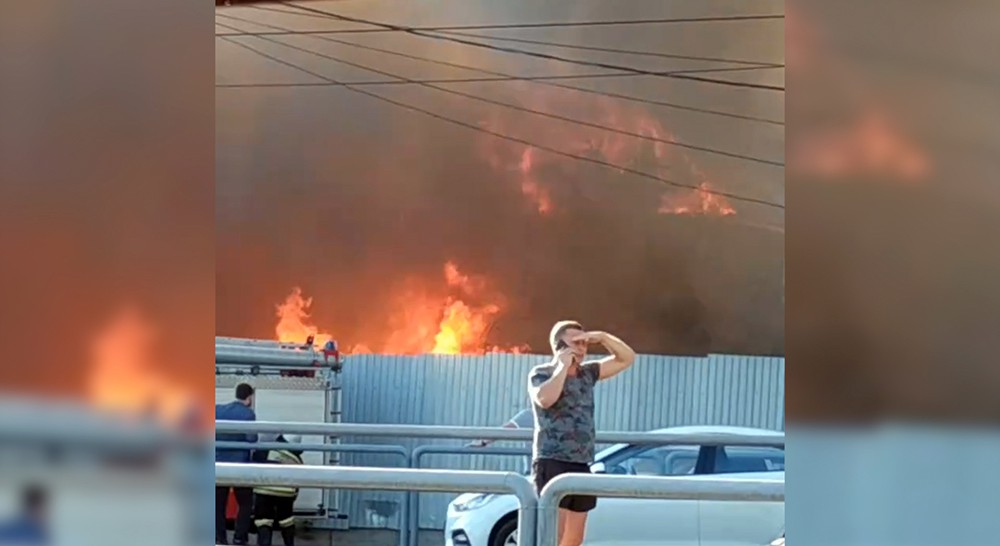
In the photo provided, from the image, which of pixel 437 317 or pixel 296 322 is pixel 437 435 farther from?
pixel 296 322

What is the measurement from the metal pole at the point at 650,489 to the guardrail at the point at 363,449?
1631mm

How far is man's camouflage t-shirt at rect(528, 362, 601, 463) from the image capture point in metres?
2.93

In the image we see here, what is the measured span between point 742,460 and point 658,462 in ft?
1.12

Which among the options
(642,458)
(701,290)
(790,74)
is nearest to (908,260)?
(790,74)

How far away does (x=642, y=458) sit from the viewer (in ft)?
11.9

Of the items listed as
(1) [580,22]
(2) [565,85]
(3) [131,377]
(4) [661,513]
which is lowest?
(4) [661,513]

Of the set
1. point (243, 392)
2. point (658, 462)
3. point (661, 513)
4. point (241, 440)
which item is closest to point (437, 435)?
point (661, 513)

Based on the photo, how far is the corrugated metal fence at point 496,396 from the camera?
3.94 m

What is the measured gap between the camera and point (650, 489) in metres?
1.73

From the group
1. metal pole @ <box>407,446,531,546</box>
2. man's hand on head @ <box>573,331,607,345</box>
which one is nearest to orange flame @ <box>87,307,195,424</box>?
man's hand on head @ <box>573,331,607,345</box>

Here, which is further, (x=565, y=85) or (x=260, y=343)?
(x=260, y=343)

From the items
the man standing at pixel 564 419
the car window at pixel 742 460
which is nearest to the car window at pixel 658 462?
the car window at pixel 742 460

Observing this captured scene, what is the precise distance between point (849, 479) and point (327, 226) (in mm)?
3695

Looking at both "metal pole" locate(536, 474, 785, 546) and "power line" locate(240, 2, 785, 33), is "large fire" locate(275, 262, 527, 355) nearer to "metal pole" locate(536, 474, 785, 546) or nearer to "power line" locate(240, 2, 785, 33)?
"power line" locate(240, 2, 785, 33)
